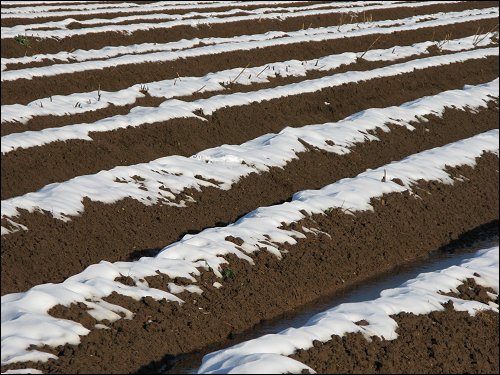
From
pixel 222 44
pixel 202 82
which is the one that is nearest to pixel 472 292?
pixel 202 82

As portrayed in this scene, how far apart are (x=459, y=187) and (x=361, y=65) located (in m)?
8.92

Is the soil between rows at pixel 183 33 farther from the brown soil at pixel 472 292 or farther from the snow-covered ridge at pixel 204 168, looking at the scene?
the brown soil at pixel 472 292

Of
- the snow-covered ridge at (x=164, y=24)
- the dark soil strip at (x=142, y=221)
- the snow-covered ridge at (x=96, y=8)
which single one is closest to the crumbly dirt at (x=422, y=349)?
the dark soil strip at (x=142, y=221)

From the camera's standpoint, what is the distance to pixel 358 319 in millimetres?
7250

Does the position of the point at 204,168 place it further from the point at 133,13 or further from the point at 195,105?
the point at 133,13

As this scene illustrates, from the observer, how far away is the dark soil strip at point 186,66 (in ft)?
55.4

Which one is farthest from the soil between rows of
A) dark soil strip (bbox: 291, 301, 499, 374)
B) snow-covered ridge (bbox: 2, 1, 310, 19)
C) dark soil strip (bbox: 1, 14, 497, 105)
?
dark soil strip (bbox: 291, 301, 499, 374)

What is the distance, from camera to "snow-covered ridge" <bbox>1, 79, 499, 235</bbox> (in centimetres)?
1045

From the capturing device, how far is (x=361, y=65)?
20453mm

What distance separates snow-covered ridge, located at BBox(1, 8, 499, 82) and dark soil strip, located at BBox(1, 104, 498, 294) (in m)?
7.14

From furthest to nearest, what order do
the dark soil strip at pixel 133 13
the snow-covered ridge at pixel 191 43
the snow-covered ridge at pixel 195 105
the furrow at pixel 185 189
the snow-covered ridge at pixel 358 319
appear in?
the dark soil strip at pixel 133 13 < the snow-covered ridge at pixel 191 43 < the snow-covered ridge at pixel 195 105 < the furrow at pixel 185 189 < the snow-covered ridge at pixel 358 319

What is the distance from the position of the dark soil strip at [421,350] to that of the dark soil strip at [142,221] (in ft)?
12.1

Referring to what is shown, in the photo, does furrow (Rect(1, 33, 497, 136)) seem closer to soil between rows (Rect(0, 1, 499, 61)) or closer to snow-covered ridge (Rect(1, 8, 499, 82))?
snow-covered ridge (Rect(1, 8, 499, 82))

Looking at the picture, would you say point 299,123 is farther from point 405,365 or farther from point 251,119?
point 405,365
